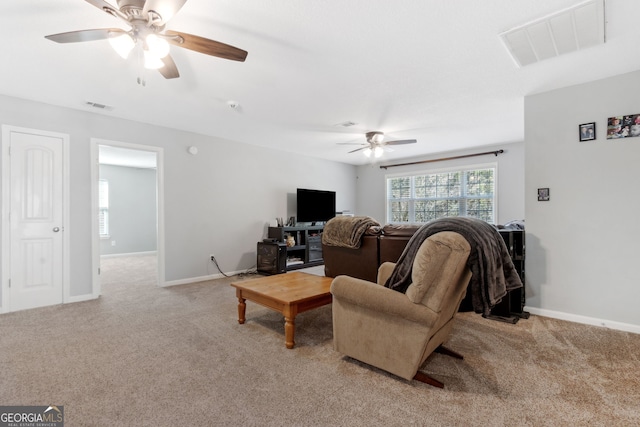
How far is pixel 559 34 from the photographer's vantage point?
2.14 metres

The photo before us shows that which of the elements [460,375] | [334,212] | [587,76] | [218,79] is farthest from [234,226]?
[587,76]

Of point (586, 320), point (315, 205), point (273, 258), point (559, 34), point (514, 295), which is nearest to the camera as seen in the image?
point (559, 34)

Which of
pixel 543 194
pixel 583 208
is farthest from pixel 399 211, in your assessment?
pixel 583 208

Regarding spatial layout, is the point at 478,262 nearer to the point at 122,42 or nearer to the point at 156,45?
the point at 156,45

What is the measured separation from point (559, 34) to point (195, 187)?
459cm

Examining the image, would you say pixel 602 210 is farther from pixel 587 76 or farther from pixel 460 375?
pixel 460 375

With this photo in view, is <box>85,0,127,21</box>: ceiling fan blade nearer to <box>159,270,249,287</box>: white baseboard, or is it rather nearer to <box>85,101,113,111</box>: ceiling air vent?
<box>85,101,113,111</box>: ceiling air vent

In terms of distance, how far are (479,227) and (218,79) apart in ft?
8.56

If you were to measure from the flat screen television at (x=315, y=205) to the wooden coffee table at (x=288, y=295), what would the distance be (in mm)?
3046

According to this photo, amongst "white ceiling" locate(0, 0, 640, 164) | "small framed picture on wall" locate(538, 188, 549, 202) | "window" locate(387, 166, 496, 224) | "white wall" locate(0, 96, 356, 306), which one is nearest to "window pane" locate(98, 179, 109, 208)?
"white wall" locate(0, 96, 356, 306)

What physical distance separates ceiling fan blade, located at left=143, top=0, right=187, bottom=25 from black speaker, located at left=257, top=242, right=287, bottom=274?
12.5 feet

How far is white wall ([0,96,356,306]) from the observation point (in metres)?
3.65

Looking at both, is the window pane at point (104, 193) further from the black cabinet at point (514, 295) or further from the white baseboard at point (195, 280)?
the black cabinet at point (514, 295)

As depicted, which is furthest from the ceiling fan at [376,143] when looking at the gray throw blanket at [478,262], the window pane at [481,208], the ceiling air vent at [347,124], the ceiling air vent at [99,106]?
the ceiling air vent at [99,106]
